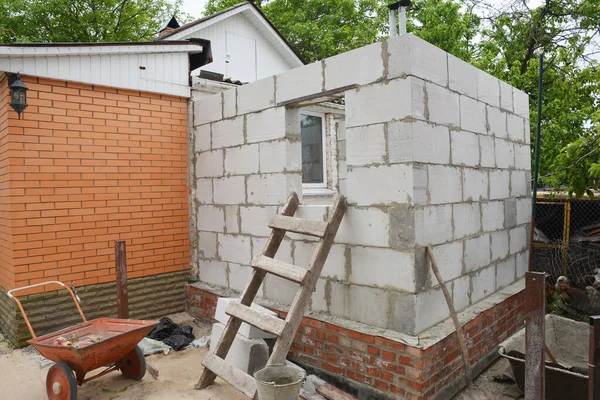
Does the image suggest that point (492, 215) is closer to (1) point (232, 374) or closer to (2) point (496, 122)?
(2) point (496, 122)

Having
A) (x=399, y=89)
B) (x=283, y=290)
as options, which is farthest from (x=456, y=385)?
(x=399, y=89)

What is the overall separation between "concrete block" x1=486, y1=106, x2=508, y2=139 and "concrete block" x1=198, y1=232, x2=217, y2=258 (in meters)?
3.58

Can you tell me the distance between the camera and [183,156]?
578cm

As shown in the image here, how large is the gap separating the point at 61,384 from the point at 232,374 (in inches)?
56.6

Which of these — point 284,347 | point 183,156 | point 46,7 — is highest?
point 46,7

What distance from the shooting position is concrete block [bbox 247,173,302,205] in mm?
4402

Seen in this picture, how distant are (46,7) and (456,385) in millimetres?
20437

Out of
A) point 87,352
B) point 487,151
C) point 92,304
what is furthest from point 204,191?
point 487,151

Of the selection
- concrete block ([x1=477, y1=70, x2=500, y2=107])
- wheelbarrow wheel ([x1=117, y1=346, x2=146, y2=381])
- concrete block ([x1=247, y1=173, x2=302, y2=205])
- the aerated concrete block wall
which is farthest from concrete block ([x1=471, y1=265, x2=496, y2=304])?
wheelbarrow wheel ([x1=117, y1=346, x2=146, y2=381])

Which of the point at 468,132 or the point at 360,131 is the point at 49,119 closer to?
the point at 360,131

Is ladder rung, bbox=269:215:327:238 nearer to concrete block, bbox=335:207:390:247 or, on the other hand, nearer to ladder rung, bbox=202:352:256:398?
concrete block, bbox=335:207:390:247

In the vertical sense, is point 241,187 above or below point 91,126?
below

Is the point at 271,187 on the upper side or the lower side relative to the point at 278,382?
upper

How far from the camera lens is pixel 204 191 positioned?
559 centimetres
